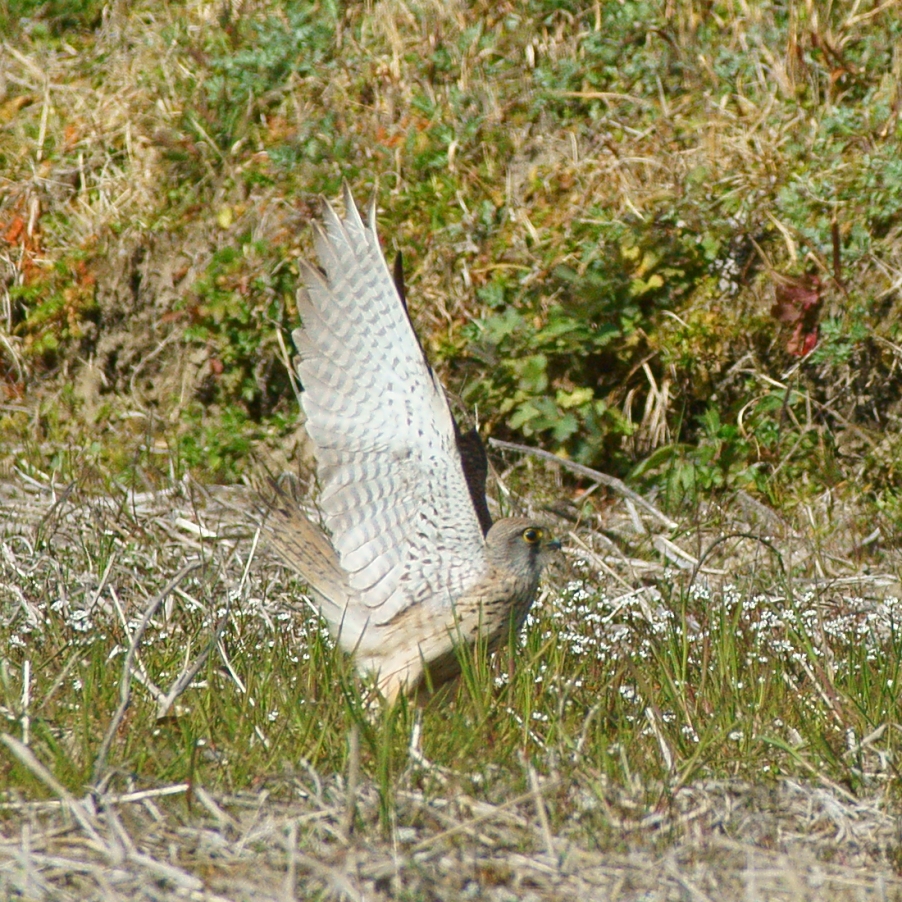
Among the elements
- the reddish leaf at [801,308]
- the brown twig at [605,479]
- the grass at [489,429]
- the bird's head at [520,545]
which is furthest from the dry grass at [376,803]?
the reddish leaf at [801,308]

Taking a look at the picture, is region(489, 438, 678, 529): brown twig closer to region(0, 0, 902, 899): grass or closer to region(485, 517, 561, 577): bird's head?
region(0, 0, 902, 899): grass

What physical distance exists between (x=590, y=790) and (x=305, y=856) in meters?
0.81

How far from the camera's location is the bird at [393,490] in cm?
424

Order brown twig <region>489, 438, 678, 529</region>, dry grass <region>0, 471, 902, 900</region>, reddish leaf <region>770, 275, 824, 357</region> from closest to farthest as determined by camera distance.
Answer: dry grass <region>0, 471, 902, 900</region>, brown twig <region>489, 438, 678, 529</region>, reddish leaf <region>770, 275, 824, 357</region>

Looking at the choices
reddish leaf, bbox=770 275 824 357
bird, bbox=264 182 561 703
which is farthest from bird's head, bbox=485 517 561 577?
reddish leaf, bbox=770 275 824 357

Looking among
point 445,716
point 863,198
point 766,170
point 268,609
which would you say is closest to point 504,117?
point 766,170

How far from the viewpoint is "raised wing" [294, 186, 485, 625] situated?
4.23m

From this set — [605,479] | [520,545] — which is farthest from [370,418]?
[605,479]

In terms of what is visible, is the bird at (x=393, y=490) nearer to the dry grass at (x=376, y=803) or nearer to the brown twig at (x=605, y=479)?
the dry grass at (x=376, y=803)

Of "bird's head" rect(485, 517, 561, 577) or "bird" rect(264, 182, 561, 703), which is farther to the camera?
"bird's head" rect(485, 517, 561, 577)

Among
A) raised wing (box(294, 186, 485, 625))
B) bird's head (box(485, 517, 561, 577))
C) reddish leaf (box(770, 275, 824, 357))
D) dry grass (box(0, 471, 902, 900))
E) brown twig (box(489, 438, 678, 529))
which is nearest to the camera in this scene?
dry grass (box(0, 471, 902, 900))

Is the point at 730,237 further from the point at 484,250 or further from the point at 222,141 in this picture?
the point at 222,141

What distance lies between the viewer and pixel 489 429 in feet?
23.9

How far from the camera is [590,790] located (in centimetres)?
315
